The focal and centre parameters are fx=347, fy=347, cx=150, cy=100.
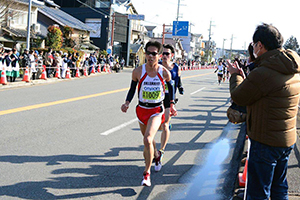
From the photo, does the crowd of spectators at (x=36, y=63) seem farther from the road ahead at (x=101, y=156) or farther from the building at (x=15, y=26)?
the building at (x=15, y=26)

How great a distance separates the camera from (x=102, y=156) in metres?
6.42

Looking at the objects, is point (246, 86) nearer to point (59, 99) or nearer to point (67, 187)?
point (67, 187)

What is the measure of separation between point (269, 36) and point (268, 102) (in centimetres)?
60

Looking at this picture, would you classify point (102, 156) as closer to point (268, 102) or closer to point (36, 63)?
point (268, 102)

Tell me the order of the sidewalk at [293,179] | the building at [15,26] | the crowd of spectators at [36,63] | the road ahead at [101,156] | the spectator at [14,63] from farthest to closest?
1. the building at [15,26]
2. the spectator at [14,63]
3. the crowd of spectators at [36,63]
4. the road ahead at [101,156]
5. the sidewalk at [293,179]

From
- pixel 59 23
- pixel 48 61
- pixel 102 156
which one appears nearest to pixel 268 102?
pixel 102 156

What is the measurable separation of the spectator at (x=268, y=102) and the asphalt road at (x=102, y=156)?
1761 millimetres

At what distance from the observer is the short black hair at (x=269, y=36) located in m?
3.14

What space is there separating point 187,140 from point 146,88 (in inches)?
131

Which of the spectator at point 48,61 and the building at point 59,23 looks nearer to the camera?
the spectator at point 48,61

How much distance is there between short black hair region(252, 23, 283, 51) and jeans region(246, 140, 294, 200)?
0.91 metres

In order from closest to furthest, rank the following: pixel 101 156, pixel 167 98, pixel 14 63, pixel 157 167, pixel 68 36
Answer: pixel 157 167, pixel 167 98, pixel 101 156, pixel 14 63, pixel 68 36

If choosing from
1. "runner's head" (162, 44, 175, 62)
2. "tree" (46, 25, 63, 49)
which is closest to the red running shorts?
"runner's head" (162, 44, 175, 62)

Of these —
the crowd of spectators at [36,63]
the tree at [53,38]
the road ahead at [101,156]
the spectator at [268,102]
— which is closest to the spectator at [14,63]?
the crowd of spectators at [36,63]
